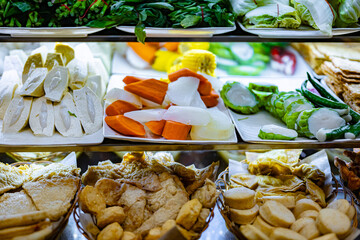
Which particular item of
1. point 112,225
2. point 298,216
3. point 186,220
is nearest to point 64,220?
point 112,225

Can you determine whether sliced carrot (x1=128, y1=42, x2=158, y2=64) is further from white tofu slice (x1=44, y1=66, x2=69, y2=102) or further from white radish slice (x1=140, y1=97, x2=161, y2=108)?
white tofu slice (x1=44, y1=66, x2=69, y2=102)

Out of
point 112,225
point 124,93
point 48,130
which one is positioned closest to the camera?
point 112,225

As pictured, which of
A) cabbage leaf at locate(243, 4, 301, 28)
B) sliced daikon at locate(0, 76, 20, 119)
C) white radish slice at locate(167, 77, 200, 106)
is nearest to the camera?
cabbage leaf at locate(243, 4, 301, 28)

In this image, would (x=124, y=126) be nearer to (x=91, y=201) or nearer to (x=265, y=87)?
(x=91, y=201)

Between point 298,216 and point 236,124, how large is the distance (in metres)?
0.68

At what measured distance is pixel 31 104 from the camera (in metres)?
2.31

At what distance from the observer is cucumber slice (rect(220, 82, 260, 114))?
2.59 m

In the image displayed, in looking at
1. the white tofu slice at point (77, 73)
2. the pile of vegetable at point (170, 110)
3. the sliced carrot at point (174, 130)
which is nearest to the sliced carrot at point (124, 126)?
the pile of vegetable at point (170, 110)

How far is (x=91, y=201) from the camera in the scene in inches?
83.7

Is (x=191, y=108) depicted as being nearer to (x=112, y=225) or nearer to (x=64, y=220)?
(x=112, y=225)

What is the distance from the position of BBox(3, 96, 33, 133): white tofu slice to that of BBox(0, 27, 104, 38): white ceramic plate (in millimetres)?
444

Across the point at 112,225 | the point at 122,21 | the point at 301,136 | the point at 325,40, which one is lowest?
the point at 112,225

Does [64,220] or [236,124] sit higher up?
[236,124]

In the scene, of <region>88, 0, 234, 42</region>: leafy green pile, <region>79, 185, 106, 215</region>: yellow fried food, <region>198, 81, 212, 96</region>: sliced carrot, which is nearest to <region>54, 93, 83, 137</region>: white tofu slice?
<region>79, 185, 106, 215</region>: yellow fried food
